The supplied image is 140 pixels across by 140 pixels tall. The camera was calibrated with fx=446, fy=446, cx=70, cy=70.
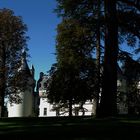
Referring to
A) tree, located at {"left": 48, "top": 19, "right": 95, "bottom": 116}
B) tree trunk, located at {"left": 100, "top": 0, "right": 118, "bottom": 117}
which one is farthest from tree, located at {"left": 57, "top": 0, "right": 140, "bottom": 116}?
tree, located at {"left": 48, "top": 19, "right": 95, "bottom": 116}

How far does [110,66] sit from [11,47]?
2538 centimetres

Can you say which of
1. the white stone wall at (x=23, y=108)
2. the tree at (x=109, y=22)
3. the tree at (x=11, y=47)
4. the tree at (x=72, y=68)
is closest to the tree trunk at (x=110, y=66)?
the tree at (x=109, y=22)

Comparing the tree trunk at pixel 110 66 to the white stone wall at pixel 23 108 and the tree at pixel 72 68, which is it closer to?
the tree at pixel 72 68

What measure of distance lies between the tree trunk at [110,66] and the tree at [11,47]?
23524 mm

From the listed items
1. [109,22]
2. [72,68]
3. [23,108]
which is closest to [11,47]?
[72,68]

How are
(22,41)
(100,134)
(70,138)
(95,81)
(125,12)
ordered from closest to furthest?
(70,138) → (100,134) → (125,12) → (95,81) → (22,41)

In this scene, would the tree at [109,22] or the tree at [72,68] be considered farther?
the tree at [72,68]

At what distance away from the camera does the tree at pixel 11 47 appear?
47.2 metres

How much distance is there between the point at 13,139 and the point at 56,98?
39241 millimetres

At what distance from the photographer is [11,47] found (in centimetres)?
4825

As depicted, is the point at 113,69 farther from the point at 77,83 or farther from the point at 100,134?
the point at 77,83

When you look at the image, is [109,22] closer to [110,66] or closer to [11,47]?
[110,66]

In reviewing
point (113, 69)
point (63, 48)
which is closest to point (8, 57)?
point (63, 48)

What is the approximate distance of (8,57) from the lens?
48.5 metres
